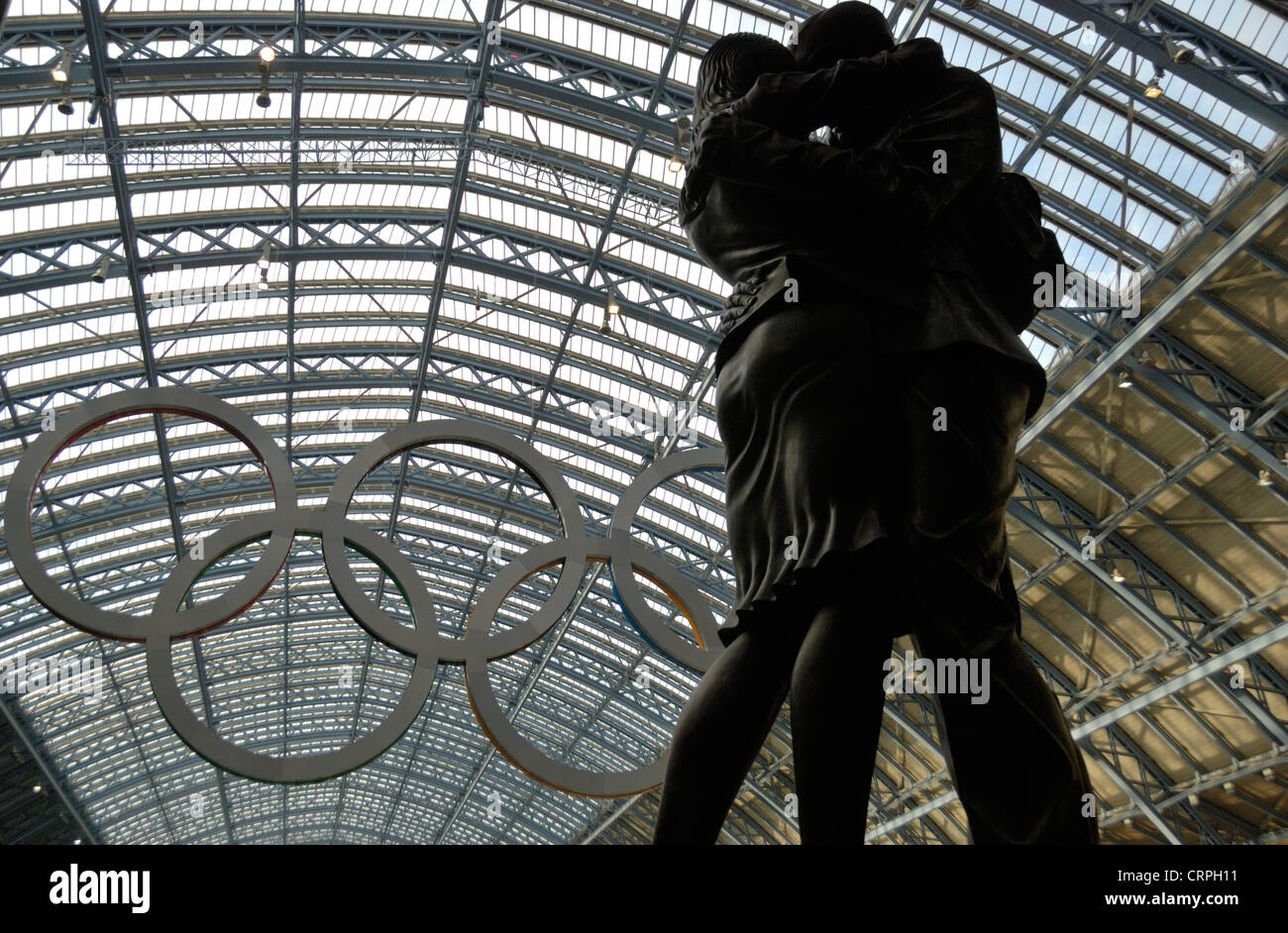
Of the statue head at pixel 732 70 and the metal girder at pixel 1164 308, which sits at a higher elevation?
the metal girder at pixel 1164 308

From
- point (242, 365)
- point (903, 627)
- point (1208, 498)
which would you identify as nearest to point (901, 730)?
point (1208, 498)

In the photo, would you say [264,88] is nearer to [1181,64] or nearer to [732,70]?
[1181,64]

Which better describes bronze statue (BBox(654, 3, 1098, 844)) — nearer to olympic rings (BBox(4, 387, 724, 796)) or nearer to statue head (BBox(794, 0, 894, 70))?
statue head (BBox(794, 0, 894, 70))

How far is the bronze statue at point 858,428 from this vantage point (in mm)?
2867

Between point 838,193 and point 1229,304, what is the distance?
1851cm

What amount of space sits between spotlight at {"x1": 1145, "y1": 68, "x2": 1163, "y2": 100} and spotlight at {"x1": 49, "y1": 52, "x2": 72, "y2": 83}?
55.6 feet

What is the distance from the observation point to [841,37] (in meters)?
3.58

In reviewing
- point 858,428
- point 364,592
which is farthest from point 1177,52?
point 858,428

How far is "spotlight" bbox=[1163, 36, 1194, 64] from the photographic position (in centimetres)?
1535

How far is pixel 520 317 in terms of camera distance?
2927 cm

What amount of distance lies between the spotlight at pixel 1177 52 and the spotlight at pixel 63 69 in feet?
55.9

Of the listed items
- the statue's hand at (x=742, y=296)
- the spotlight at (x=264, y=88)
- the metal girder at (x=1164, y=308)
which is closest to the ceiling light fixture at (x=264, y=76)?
the spotlight at (x=264, y=88)

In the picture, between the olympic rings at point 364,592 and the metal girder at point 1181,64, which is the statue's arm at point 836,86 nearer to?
the olympic rings at point 364,592

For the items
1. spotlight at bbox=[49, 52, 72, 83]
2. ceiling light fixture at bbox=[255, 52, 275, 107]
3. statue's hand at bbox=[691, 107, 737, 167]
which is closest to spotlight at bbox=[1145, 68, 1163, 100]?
ceiling light fixture at bbox=[255, 52, 275, 107]
